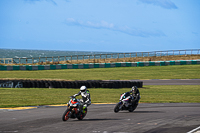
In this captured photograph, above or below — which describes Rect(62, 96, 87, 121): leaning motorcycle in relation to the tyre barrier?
above

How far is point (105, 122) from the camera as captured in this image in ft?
38.5

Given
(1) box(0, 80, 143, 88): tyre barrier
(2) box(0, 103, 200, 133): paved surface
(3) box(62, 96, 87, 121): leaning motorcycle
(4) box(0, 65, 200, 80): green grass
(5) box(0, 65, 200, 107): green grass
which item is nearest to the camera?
(2) box(0, 103, 200, 133): paved surface

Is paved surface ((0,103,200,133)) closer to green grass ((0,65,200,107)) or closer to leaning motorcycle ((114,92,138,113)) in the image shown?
leaning motorcycle ((114,92,138,113))

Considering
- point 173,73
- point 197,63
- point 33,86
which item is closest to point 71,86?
point 33,86

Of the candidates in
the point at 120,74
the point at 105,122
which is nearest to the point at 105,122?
the point at 105,122

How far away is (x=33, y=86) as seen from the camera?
88.7 feet

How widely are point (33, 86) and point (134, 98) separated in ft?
46.4

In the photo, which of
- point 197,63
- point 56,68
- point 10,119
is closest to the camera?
point 10,119

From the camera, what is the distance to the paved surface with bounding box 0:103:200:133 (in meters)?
10.2

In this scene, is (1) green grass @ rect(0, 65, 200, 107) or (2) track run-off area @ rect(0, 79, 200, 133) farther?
(1) green grass @ rect(0, 65, 200, 107)

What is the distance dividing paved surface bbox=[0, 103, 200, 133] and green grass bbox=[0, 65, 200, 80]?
2210 cm

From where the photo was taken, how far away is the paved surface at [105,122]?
10.2 metres

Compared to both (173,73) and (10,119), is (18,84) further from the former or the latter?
(173,73)

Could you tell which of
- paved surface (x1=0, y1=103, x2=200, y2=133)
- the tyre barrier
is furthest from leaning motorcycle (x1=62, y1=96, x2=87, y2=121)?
the tyre barrier
